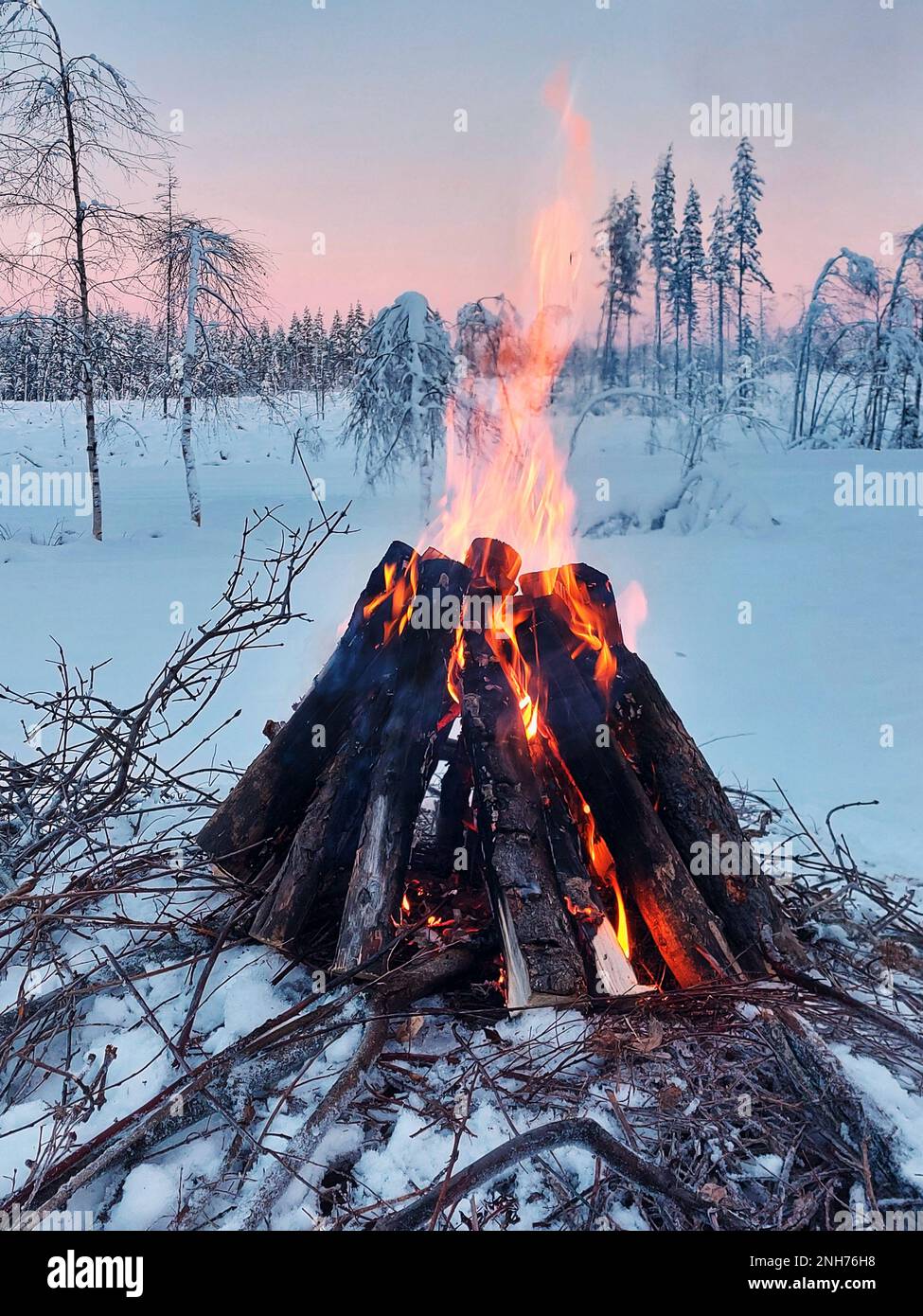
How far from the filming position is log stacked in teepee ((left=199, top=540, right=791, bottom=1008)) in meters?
2.61

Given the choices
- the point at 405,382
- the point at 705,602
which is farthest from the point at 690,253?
the point at 705,602

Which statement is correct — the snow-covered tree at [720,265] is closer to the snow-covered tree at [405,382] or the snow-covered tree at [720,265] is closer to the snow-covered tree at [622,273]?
the snow-covered tree at [622,273]

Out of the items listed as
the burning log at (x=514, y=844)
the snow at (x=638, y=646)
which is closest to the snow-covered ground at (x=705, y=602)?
the snow at (x=638, y=646)

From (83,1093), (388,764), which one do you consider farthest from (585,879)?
(83,1093)

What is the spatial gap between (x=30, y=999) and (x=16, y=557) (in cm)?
1307

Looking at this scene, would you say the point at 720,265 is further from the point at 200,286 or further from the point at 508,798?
the point at 508,798

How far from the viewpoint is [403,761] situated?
9.57 ft

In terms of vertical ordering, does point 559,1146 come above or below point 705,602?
below

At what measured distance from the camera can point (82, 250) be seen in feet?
52.6

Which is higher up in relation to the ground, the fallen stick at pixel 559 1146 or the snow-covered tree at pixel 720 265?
the snow-covered tree at pixel 720 265

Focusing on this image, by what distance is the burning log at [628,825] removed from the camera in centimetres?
261

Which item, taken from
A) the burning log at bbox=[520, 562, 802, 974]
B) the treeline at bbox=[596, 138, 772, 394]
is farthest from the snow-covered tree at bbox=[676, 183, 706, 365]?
the burning log at bbox=[520, 562, 802, 974]

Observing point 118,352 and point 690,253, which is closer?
point 118,352

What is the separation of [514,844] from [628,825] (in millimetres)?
452
